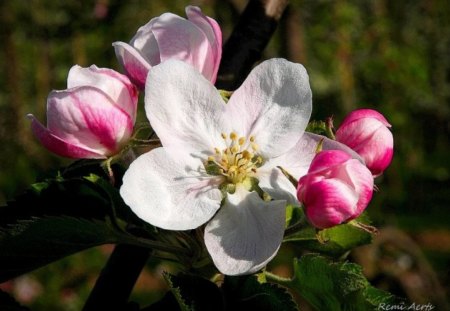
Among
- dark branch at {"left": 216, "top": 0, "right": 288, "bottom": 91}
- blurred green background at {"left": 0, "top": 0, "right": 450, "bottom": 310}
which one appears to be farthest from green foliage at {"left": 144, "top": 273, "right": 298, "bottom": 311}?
blurred green background at {"left": 0, "top": 0, "right": 450, "bottom": 310}

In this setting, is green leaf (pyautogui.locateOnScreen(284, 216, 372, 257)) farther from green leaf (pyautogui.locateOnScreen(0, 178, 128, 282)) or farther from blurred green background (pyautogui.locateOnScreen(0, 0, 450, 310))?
blurred green background (pyautogui.locateOnScreen(0, 0, 450, 310))

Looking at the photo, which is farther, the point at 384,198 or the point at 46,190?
the point at 384,198

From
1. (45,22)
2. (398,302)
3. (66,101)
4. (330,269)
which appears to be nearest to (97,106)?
(66,101)

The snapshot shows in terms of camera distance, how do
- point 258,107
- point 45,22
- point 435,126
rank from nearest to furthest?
point 258,107 → point 45,22 → point 435,126

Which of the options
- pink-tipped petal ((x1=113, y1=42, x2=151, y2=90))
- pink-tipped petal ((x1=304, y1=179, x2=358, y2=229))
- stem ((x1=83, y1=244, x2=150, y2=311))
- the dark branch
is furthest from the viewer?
the dark branch

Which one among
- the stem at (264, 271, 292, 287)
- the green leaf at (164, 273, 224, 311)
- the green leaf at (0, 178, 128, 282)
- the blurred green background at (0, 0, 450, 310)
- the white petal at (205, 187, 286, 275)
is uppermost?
the white petal at (205, 187, 286, 275)

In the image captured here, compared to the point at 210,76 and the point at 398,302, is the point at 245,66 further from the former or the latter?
the point at 398,302

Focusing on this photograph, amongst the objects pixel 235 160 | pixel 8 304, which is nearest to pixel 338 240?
pixel 235 160
